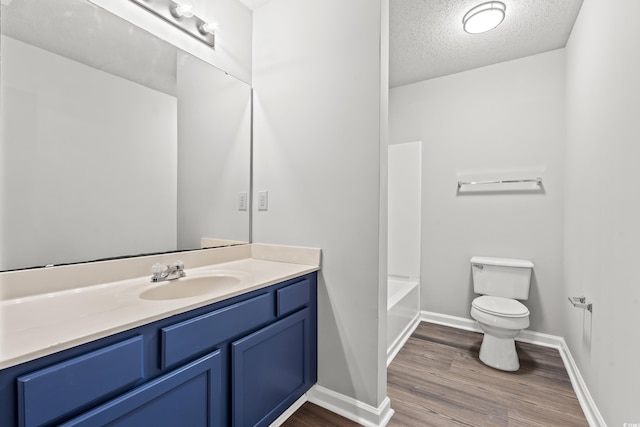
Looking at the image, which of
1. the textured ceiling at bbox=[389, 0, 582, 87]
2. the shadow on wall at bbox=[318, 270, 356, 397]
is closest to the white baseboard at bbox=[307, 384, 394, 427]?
the shadow on wall at bbox=[318, 270, 356, 397]

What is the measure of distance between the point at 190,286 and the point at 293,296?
538 millimetres

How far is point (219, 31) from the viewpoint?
183cm

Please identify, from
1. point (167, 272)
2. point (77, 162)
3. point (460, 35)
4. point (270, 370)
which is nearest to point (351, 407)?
point (270, 370)

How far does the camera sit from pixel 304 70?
1768 mm

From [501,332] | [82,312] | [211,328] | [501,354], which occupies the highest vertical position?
[82,312]

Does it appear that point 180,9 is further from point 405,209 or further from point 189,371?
point 405,209

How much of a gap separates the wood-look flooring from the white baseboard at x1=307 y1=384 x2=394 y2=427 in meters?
0.04

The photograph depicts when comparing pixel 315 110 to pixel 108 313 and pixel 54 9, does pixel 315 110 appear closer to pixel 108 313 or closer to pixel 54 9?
pixel 54 9

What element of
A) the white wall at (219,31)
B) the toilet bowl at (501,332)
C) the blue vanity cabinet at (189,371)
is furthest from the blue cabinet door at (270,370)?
the white wall at (219,31)

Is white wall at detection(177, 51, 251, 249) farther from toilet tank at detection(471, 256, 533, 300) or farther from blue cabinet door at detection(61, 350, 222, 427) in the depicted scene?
toilet tank at detection(471, 256, 533, 300)

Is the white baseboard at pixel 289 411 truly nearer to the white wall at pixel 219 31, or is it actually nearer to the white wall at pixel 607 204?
the white wall at pixel 607 204

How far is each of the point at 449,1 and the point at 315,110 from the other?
48.2 inches

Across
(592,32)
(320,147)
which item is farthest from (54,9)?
(592,32)

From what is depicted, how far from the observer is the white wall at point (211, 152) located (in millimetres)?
1674
